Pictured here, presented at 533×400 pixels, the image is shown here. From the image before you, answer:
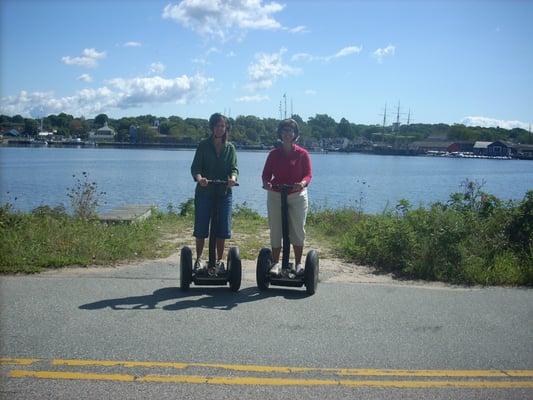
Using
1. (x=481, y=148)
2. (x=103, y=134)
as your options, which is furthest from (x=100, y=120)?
(x=481, y=148)

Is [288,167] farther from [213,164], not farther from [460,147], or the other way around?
[460,147]

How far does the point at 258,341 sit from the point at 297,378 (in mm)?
810

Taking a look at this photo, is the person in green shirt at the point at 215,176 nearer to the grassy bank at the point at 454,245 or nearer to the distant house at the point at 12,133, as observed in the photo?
the grassy bank at the point at 454,245

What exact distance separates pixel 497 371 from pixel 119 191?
72.2 ft

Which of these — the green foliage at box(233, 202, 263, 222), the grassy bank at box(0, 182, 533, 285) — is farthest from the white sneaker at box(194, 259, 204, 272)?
the green foliage at box(233, 202, 263, 222)

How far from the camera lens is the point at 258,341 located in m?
4.95

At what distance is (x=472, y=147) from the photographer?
10081cm

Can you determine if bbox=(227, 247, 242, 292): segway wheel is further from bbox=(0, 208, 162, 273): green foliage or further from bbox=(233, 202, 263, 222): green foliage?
bbox=(233, 202, 263, 222): green foliage

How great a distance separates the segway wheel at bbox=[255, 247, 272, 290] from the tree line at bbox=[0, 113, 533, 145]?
Result: 52828 millimetres

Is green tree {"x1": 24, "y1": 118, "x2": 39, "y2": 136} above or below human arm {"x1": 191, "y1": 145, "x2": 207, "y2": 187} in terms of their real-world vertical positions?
above

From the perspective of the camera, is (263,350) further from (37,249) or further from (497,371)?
(37,249)

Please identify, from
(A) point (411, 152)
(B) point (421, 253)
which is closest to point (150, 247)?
(B) point (421, 253)

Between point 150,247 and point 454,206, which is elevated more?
point 454,206

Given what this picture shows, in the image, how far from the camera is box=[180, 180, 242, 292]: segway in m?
6.50
